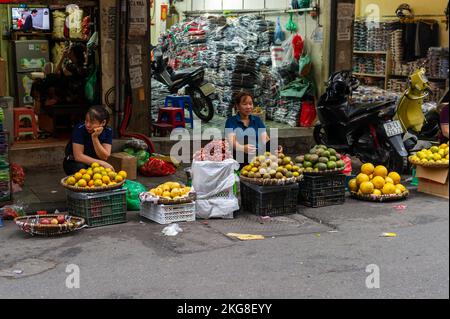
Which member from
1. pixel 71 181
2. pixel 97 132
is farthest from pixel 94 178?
pixel 97 132

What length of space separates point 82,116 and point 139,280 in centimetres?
601

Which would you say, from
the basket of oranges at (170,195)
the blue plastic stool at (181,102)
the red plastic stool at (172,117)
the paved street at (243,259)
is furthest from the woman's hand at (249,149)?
the blue plastic stool at (181,102)

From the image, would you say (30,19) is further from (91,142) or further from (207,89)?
(91,142)

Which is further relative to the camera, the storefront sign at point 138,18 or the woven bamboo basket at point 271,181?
the storefront sign at point 138,18

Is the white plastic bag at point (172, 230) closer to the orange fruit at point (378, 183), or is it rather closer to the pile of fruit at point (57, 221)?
the pile of fruit at point (57, 221)

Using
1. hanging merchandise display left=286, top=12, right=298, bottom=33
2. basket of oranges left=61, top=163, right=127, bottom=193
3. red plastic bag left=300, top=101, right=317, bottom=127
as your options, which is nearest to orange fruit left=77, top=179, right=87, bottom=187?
basket of oranges left=61, top=163, right=127, bottom=193

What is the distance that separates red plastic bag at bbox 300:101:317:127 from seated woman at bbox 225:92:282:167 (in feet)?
14.3

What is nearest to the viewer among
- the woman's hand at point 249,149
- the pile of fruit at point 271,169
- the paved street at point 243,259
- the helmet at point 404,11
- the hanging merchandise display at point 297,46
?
the paved street at point 243,259

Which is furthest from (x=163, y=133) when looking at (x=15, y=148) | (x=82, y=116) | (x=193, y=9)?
(x=193, y=9)

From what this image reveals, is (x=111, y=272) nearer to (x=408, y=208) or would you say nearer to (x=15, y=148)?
(x=408, y=208)

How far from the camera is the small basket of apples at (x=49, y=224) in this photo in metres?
6.95

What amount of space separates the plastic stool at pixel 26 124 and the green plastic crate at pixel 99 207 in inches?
143

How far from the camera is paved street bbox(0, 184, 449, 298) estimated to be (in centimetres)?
556

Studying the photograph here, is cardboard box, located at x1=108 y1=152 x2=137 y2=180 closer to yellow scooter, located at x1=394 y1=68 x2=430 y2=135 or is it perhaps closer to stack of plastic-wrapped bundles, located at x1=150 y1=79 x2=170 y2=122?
yellow scooter, located at x1=394 y1=68 x2=430 y2=135
